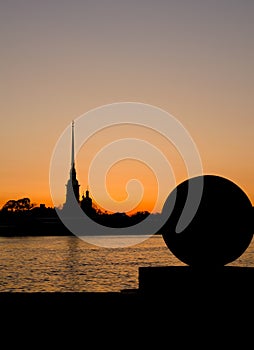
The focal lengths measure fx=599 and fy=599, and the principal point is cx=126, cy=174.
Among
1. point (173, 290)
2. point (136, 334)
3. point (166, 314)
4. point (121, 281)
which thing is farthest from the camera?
point (121, 281)

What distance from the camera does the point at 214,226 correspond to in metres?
11.5

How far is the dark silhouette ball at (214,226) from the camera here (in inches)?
453

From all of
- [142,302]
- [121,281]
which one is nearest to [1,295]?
[142,302]

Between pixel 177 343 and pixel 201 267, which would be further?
pixel 201 267

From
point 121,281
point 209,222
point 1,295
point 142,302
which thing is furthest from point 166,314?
point 121,281

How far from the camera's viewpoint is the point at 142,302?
1050cm

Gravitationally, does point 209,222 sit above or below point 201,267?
above

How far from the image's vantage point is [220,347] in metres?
7.93

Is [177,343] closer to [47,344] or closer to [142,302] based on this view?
[47,344]

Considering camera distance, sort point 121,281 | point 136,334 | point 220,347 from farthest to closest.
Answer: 1. point 121,281
2. point 136,334
3. point 220,347

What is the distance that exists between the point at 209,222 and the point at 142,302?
2.11m

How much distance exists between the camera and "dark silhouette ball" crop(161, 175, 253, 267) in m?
11.5

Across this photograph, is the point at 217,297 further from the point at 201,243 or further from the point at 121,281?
the point at 121,281

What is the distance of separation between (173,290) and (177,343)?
2668 millimetres
